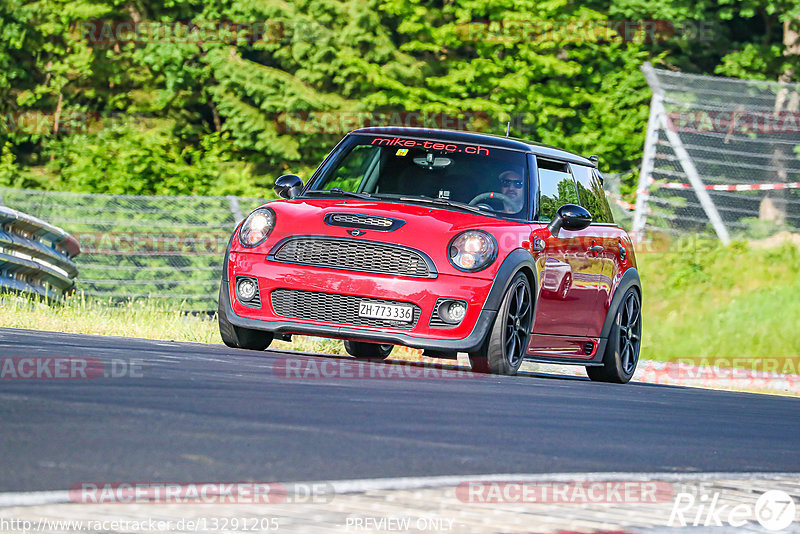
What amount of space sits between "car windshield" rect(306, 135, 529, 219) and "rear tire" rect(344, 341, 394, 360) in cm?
211

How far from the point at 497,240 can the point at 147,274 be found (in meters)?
14.5

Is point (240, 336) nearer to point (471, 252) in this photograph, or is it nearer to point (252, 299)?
point (252, 299)

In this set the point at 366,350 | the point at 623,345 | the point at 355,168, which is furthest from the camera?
the point at 366,350

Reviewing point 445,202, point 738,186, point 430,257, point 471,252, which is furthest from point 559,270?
point 738,186

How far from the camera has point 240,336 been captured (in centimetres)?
1159

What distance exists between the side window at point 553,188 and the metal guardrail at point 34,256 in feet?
17.2

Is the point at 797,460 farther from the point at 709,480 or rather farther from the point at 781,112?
the point at 781,112

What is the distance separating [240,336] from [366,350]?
2.84 m

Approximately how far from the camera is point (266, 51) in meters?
40.2

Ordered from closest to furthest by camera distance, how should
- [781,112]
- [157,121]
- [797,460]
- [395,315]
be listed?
[797,460], [395,315], [781,112], [157,121]

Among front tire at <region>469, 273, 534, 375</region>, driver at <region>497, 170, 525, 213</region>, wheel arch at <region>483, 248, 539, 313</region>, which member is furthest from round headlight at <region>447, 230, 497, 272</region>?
driver at <region>497, 170, 525, 213</region>

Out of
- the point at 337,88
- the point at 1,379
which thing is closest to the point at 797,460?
the point at 1,379

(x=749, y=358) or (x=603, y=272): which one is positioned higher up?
(x=603, y=272)

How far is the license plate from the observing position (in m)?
10.8
